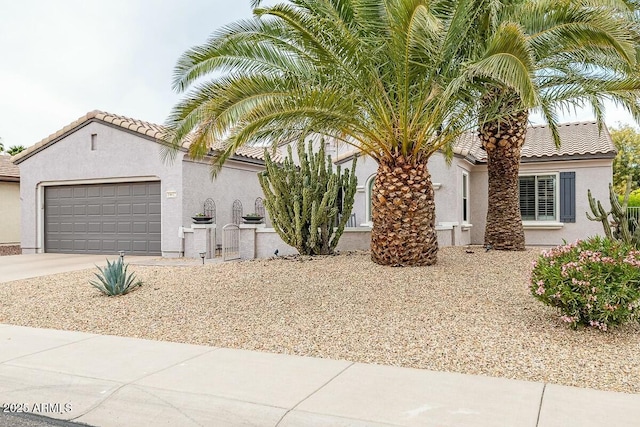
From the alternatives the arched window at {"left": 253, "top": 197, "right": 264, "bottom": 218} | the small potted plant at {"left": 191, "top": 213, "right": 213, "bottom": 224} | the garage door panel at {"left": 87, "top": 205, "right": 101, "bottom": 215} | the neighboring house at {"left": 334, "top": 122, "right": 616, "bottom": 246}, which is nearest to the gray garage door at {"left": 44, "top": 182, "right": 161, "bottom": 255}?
the garage door panel at {"left": 87, "top": 205, "right": 101, "bottom": 215}

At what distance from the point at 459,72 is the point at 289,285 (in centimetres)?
495

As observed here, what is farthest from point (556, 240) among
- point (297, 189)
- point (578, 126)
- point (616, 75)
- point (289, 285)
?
point (289, 285)

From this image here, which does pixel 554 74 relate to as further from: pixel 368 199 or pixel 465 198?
pixel 368 199

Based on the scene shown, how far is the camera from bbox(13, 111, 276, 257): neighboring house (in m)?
16.2

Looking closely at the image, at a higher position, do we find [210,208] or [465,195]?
[465,195]

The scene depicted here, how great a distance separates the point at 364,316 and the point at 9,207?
21.6 metres

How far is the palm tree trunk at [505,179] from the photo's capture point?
13.2 meters

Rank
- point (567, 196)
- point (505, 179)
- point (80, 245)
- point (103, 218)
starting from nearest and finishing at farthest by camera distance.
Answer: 1. point (505, 179)
2. point (567, 196)
3. point (103, 218)
4. point (80, 245)

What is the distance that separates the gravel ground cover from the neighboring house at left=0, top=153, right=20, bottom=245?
13481 millimetres

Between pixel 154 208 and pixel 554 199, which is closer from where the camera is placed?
pixel 154 208

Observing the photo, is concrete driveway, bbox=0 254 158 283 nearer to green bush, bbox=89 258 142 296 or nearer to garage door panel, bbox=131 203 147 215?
garage door panel, bbox=131 203 147 215

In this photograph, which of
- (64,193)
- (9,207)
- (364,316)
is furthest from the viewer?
(9,207)

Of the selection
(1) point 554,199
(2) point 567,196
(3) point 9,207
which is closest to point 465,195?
(1) point 554,199

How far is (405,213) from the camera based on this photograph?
34.6 feet
